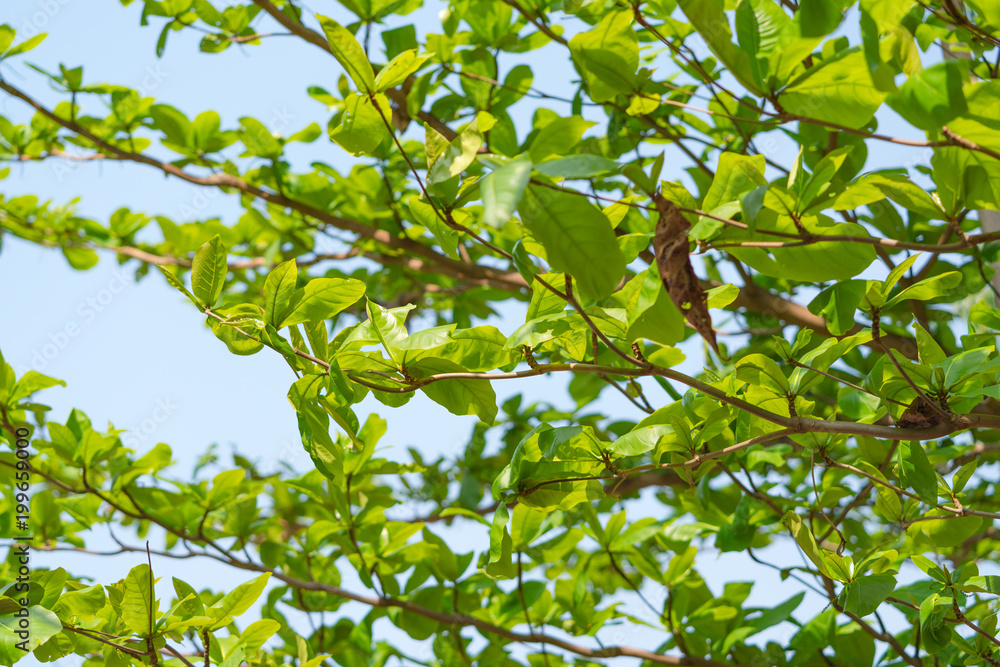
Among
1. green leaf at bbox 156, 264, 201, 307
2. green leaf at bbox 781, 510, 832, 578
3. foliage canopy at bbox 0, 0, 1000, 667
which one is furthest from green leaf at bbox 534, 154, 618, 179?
green leaf at bbox 781, 510, 832, 578

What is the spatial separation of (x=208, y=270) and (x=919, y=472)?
0.79 meters

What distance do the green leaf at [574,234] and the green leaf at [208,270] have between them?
0.35 metres

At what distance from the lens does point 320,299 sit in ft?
2.37

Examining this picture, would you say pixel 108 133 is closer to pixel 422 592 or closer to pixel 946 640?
pixel 422 592

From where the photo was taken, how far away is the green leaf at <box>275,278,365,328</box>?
0.72 meters

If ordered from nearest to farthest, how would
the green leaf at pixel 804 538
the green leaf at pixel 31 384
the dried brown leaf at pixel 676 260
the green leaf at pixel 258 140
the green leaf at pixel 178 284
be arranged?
1. the dried brown leaf at pixel 676 260
2. the green leaf at pixel 178 284
3. the green leaf at pixel 804 538
4. the green leaf at pixel 31 384
5. the green leaf at pixel 258 140

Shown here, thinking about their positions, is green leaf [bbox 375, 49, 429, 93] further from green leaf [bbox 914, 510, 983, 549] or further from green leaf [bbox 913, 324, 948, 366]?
green leaf [bbox 914, 510, 983, 549]

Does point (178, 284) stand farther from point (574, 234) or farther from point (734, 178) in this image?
point (734, 178)

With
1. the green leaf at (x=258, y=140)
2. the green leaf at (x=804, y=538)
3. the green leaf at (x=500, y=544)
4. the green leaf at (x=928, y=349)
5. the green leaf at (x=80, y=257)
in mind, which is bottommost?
the green leaf at (x=804, y=538)

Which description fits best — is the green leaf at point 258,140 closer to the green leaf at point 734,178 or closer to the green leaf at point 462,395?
the green leaf at point 462,395

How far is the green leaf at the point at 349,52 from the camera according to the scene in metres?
0.65

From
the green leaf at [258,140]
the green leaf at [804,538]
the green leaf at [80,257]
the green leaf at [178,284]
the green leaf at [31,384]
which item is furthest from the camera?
the green leaf at [80,257]

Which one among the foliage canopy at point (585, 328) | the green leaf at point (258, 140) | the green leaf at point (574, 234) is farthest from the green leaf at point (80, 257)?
the green leaf at point (574, 234)

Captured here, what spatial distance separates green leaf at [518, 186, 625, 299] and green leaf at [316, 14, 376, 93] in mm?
242
